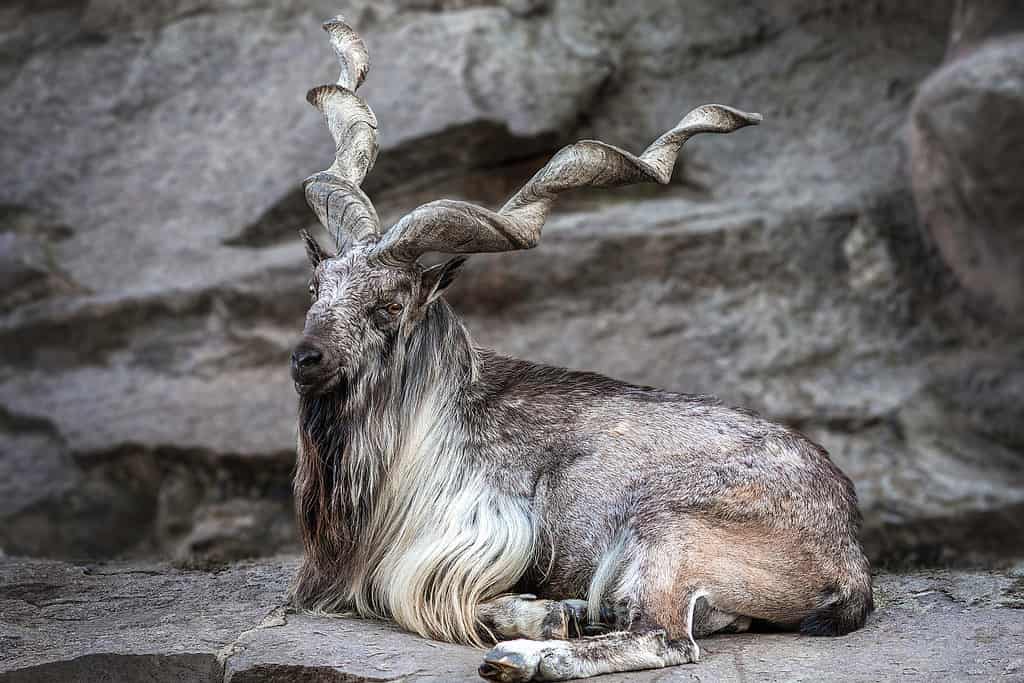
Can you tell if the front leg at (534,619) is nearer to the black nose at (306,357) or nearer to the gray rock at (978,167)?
the black nose at (306,357)

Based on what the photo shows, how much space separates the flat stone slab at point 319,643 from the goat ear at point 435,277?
1393 millimetres

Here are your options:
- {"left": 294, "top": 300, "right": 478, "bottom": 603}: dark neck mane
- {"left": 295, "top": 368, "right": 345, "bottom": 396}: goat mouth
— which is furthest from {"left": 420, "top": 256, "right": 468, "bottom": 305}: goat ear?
{"left": 295, "top": 368, "right": 345, "bottom": 396}: goat mouth

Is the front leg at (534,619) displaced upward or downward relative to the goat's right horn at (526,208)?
downward

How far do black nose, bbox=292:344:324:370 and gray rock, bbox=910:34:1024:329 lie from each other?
227 inches

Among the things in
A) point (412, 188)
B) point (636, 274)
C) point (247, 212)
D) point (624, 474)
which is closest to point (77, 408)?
point (247, 212)

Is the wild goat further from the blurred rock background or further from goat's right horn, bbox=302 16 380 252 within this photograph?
the blurred rock background

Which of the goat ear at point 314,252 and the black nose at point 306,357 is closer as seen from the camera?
the black nose at point 306,357

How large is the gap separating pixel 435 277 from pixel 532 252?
14.8ft

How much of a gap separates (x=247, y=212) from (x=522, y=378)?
5.07m

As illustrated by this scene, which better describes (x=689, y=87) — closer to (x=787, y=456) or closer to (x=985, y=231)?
(x=985, y=231)

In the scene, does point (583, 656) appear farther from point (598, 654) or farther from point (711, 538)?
point (711, 538)

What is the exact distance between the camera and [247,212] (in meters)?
10.5

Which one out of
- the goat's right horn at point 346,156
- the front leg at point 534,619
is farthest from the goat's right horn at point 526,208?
the front leg at point 534,619

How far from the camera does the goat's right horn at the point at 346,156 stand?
222 inches
